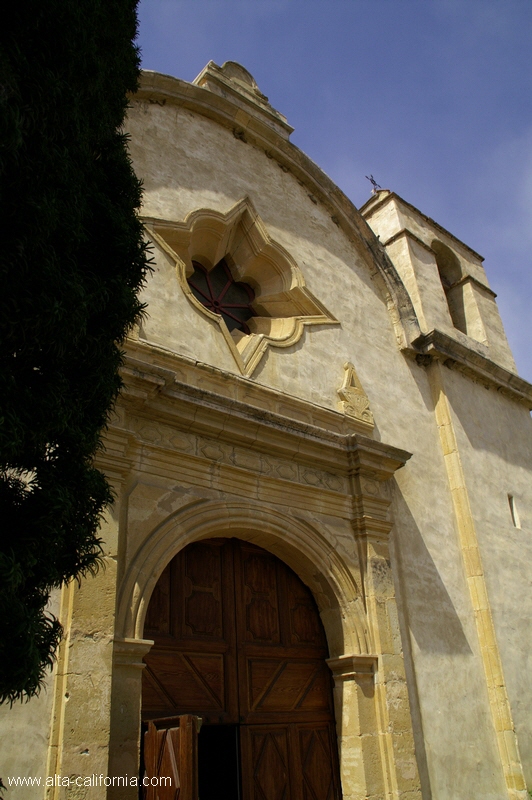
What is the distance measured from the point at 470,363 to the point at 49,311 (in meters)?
6.90

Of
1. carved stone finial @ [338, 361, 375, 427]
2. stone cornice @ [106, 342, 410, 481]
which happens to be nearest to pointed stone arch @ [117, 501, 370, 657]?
stone cornice @ [106, 342, 410, 481]

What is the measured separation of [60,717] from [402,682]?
3.00 meters

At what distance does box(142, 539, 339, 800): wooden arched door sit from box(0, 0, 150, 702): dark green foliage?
242 cm

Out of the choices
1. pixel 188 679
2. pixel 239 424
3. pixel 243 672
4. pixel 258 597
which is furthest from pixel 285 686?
pixel 239 424

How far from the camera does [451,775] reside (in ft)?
19.6

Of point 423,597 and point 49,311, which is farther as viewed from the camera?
point 423,597

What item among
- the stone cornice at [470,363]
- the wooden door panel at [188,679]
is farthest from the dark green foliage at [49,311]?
the stone cornice at [470,363]

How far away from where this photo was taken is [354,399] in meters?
7.25

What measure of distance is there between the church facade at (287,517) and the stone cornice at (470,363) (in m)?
0.03

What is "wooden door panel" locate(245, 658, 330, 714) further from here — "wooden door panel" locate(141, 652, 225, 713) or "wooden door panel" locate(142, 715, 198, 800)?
"wooden door panel" locate(142, 715, 198, 800)

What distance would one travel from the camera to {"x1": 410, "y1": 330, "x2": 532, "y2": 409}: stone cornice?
841cm

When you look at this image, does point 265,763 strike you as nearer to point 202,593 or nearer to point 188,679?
point 188,679

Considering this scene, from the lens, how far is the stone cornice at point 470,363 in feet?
27.6

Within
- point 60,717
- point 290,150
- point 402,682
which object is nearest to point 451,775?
point 402,682
